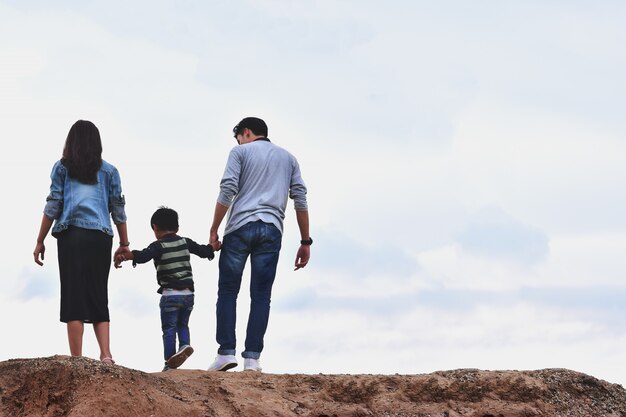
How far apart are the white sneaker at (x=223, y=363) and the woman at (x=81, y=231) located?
1.00 meters

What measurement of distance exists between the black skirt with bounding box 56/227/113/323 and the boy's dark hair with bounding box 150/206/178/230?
1074 millimetres

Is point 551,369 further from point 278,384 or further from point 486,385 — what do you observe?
point 278,384

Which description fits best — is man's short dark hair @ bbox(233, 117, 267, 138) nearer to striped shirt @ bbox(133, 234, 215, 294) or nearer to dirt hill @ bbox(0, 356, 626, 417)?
striped shirt @ bbox(133, 234, 215, 294)

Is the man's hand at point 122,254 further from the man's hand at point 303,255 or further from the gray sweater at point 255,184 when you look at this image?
the man's hand at point 303,255

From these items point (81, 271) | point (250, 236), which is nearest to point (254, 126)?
point (250, 236)

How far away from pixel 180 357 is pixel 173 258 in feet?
3.50

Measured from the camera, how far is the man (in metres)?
10.0

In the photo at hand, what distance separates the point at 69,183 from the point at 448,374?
4.11 m

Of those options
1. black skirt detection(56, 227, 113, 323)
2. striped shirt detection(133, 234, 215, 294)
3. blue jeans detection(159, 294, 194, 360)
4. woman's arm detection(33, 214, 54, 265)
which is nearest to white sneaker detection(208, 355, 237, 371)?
blue jeans detection(159, 294, 194, 360)

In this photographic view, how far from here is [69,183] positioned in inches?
384

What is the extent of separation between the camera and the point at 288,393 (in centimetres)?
915

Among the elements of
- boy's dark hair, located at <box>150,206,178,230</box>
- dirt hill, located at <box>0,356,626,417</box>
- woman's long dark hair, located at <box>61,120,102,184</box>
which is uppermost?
woman's long dark hair, located at <box>61,120,102,184</box>

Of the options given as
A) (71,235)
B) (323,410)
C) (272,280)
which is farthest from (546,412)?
(71,235)

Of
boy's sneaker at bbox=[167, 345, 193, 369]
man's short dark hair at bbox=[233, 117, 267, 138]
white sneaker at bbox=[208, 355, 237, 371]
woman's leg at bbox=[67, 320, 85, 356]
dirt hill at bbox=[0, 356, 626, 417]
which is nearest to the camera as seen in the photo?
dirt hill at bbox=[0, 356, 626, 417]
